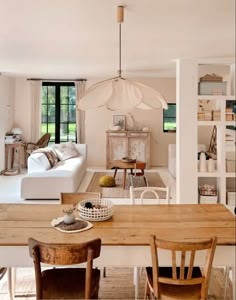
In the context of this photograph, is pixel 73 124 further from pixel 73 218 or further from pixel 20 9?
pixel 73 218

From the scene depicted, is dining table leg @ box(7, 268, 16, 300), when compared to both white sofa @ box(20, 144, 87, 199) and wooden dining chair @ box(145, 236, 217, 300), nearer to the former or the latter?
wooden dining chair @ box(145, 236, 217, 300)

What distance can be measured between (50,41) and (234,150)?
11.2ft

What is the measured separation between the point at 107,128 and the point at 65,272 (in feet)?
22.3

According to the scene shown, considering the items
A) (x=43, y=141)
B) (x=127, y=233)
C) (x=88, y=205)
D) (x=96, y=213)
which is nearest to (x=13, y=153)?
(x=43, y=141)

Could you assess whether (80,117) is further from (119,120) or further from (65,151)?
(65,151)

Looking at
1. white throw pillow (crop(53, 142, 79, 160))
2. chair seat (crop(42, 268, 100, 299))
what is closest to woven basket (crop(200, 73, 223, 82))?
chair seat (crop(42, 268, 100, 299))

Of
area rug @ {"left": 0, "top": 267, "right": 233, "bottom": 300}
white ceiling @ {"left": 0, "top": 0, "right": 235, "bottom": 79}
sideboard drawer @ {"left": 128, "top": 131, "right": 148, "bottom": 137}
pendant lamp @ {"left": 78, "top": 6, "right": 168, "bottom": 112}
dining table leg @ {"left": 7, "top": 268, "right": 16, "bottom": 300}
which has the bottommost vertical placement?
area rug @ {"left": 0, "top": 267, "right": 233, "bottom": 300}

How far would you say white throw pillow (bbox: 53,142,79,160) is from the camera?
23.6 feet

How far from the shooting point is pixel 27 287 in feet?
8.90

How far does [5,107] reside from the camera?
790 centimetres

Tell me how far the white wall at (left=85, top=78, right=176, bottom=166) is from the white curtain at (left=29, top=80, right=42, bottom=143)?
124 centimetres

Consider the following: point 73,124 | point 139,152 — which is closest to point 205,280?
point 139,152

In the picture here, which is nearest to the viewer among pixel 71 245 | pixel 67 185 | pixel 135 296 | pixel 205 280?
pixel 71 245

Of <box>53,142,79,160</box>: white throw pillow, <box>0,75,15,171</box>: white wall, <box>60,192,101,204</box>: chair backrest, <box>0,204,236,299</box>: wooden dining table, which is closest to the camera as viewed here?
<box>0,204,236,299</box>: wooden dining table
